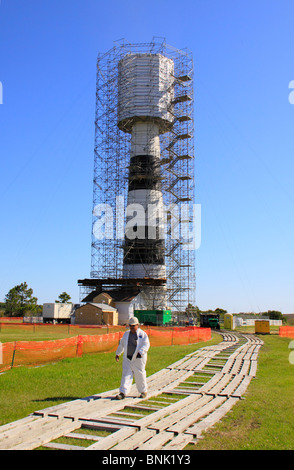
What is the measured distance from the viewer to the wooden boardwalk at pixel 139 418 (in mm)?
6473

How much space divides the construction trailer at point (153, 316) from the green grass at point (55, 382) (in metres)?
33.2

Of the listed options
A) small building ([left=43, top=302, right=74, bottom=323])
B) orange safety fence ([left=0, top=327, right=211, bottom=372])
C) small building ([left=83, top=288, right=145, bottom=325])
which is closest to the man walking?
orange safety fence ([left=0, top=327, right=211, bottom=372])

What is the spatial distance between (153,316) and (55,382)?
3922 centimetres

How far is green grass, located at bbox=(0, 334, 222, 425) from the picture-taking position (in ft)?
30.3

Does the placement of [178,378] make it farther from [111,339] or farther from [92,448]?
[111,339]

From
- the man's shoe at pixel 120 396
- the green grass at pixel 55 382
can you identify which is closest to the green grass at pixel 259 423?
the man's shoe at pixel 120 396

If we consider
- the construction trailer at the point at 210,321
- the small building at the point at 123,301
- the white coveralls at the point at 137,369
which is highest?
the small building at the point at 123,301

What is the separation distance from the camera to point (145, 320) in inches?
2003

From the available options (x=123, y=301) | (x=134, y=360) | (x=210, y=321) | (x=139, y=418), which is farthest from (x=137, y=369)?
(x=210, y=321)

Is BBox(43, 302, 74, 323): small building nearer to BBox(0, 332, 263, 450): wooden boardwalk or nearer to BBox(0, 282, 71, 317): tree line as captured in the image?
BBox(0, 282, 71, 317): tree line

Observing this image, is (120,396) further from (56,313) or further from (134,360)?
(56,313)

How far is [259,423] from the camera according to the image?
810cm

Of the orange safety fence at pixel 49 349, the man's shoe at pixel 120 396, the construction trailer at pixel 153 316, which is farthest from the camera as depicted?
the construction trailer at pixel 153 316

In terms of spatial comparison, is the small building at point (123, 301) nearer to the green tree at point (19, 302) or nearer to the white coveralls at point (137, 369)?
the green tree at point (19, 302)
